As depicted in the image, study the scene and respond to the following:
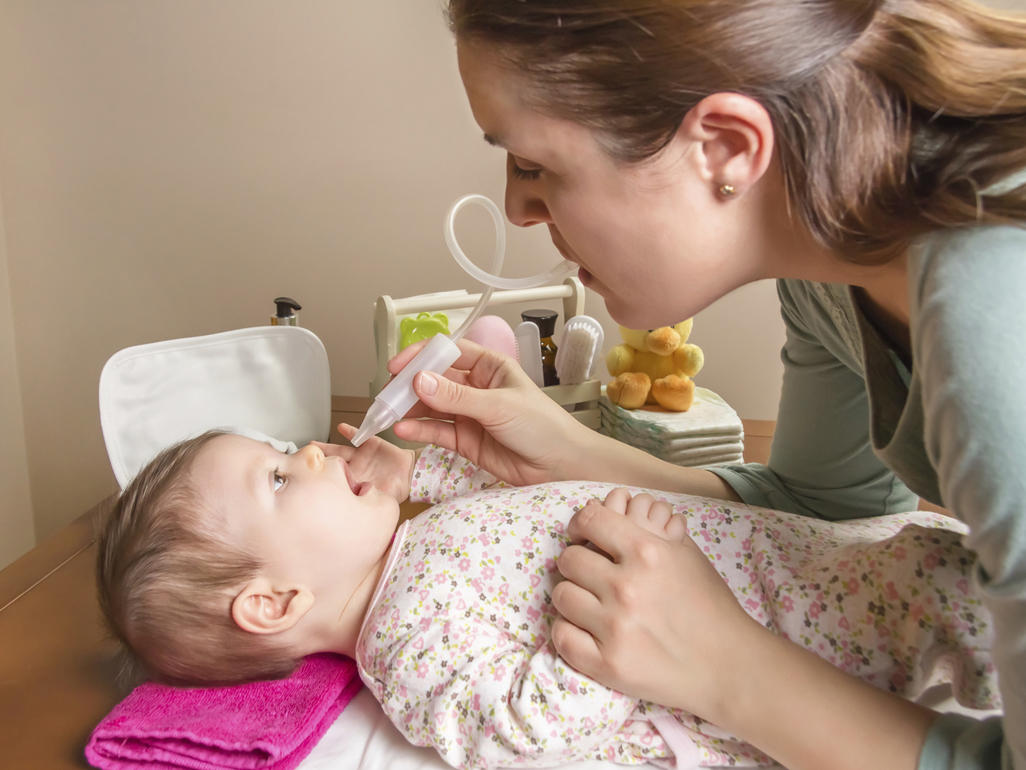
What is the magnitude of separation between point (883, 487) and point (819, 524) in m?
0.17

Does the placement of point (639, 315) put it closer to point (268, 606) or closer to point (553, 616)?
point (553, 616)

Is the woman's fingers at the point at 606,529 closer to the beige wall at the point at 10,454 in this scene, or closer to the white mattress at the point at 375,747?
the white mattress at the point at 375,747

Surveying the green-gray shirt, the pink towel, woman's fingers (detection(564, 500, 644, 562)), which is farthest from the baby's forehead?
the green-gray shirt

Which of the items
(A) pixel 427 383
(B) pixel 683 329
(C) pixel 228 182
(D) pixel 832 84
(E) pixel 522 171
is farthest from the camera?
(C) pixel 228 182

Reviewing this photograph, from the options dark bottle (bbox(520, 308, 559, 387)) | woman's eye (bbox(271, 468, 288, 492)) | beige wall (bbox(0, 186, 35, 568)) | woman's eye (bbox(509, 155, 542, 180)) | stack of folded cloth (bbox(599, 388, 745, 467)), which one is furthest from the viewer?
beige wall (bbox(0, 186, 35, 568))

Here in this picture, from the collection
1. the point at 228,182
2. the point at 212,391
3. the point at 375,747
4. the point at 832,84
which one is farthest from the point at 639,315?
the point at 228,182

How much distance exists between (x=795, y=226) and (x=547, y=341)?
77cm

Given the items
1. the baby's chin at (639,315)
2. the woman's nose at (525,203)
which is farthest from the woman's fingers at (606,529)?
the woman's nose at (525,203)

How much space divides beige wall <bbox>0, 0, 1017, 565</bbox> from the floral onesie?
2.57 feet

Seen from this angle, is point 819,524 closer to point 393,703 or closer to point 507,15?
point 393,703

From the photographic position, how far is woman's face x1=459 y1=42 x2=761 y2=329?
2.15ft

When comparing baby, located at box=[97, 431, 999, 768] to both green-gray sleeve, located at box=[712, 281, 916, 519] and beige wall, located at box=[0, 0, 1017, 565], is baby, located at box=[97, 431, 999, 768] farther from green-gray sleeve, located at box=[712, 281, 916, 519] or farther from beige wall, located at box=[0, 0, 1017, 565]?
beige wall, located at box=[0, 0, 1017, 565]

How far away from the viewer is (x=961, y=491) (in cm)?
52

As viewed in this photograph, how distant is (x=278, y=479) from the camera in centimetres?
97
